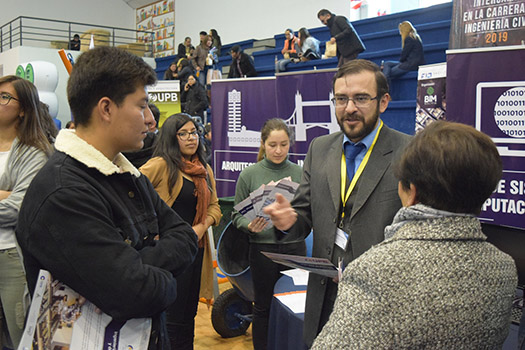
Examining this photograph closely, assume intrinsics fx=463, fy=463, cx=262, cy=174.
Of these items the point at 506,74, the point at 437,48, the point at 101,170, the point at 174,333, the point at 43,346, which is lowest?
the point at 174,333

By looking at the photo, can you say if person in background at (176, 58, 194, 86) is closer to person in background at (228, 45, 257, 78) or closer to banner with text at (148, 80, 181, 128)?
person in background at (228, 45, 257, 78)

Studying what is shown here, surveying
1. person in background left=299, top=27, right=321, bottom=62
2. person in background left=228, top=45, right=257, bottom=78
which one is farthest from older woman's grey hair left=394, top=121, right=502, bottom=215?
person in background left=228, top=45, right=257, bottom=78

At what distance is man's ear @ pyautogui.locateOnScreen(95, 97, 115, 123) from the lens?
1161 millimetres

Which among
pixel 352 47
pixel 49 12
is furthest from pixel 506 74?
pixel 49 12

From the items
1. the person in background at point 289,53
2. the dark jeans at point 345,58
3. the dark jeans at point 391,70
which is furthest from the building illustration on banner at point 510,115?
the person in background at point 289,53

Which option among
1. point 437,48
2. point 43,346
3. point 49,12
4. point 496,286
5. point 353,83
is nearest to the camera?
point 496,286

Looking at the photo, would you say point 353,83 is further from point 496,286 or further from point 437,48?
point 437,48

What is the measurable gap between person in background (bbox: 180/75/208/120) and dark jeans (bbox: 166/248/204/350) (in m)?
7.65

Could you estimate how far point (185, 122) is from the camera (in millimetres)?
2883

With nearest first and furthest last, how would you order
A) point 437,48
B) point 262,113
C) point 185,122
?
point 185,122 → point 262,113 → point 437,48

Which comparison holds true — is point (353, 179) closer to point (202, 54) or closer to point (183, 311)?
point (183, 311)

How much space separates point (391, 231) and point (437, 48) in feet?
26.2

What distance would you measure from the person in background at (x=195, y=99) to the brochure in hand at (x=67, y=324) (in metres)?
9.10

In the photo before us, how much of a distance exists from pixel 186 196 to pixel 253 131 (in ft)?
8.69
